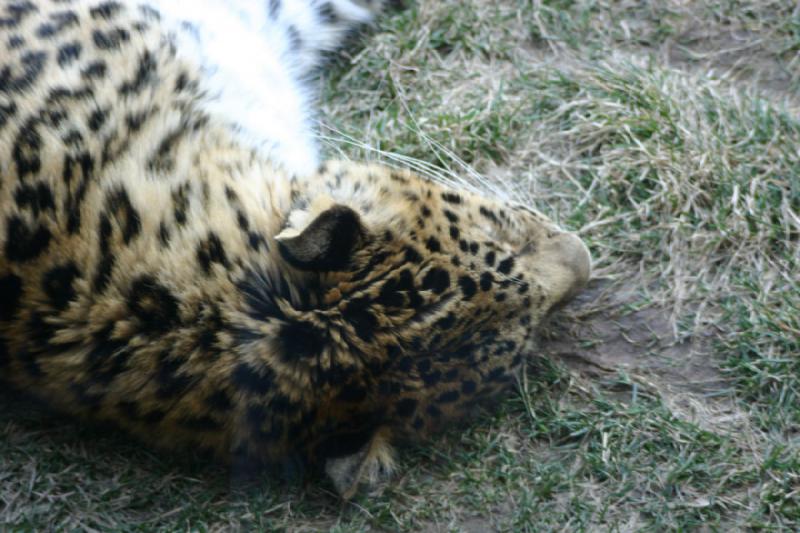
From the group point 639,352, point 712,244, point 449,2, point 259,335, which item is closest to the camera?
point 259,335

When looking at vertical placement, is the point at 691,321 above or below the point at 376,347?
below

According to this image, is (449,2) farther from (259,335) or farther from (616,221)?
(259,335)

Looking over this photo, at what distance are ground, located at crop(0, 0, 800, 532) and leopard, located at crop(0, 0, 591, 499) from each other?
0.25 meters

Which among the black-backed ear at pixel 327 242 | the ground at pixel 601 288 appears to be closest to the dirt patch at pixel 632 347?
the ground at pixel 601 288

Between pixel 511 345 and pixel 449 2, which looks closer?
pixel 511 345

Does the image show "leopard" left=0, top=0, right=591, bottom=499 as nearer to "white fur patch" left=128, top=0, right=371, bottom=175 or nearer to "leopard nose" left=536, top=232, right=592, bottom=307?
"leopard nose" left=536, top=232, right=592, bottom=307

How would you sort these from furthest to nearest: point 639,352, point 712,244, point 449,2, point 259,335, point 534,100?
point 449,2 < point 534,100 < point 712,244 < point 639,352 < point 259,335

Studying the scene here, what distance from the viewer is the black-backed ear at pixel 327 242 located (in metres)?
3.57

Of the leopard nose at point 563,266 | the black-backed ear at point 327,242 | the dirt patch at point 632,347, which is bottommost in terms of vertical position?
the dirt patch at point 632,347

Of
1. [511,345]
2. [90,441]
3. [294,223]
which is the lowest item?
[90,441]

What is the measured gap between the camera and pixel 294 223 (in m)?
3.71

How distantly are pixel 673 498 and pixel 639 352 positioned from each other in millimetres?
796

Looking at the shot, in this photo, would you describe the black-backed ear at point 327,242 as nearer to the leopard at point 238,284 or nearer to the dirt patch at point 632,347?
the leopard at point 238,284

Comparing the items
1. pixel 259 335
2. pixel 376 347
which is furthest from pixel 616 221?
pixel 259 335
